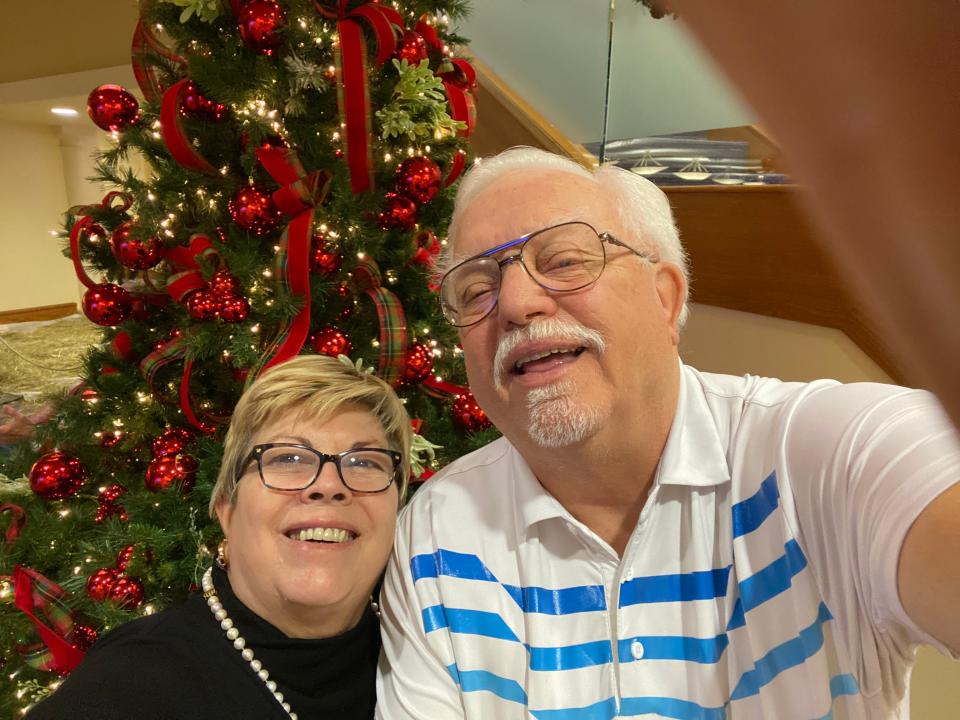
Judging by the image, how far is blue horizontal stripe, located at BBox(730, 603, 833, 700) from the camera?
92 cm

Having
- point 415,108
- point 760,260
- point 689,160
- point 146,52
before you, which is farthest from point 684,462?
point 689,160

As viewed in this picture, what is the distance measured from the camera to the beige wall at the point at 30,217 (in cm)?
538

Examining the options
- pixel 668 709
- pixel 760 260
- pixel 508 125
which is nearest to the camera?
pixel 668 709

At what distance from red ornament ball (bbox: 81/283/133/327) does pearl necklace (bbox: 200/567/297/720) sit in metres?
0.83

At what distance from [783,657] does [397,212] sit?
Result: 1250 millimetres

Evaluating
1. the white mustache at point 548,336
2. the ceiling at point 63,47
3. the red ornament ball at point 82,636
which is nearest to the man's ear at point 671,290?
the white mustache at point 548,336

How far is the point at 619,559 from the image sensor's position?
1146mm

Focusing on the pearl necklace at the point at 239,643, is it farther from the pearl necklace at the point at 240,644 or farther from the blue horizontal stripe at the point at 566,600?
the blue horizontal stripe at the point at 566,600

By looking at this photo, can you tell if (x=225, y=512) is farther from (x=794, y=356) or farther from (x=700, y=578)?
(x=794, y=356)

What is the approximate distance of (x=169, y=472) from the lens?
145 cm

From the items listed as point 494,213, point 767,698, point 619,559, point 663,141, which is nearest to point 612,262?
point 494,213

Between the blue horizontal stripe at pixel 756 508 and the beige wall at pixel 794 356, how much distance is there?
99 centimetres

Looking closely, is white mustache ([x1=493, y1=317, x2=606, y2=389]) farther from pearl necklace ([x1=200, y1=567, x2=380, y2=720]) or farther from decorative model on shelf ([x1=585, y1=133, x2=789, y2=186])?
decorative model on shelf ([x1=585, y1=133, x2=789, y2=186])

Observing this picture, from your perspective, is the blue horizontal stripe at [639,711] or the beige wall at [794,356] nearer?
the blue horizontal stripe at [639,711]
